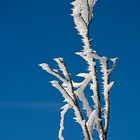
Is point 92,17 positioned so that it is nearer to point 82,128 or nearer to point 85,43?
point 85,43

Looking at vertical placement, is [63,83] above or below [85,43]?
below

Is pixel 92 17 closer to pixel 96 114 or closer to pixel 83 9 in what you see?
pixel 83 9

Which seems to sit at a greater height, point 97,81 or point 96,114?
point 97,81

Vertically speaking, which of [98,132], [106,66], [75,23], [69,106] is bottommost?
[98,132]

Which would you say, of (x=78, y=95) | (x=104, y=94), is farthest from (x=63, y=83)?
(x=104, y=94)

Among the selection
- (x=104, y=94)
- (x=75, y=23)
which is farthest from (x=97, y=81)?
(x=75, y=23)

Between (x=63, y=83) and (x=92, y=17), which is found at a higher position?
(x=92, y=17)

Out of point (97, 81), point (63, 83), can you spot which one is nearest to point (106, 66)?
point (97, 81)

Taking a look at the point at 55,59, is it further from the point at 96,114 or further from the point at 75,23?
the point at 96,114
